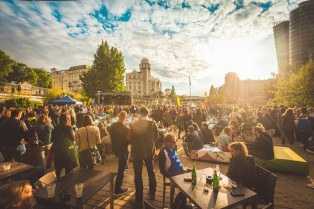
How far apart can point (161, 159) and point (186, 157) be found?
4038 millimetres

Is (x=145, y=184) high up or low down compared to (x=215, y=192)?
down

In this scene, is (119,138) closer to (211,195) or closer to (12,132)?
(211,195)

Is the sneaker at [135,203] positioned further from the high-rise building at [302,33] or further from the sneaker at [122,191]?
the high-rise building at [302,33]

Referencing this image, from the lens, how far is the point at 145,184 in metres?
5.32

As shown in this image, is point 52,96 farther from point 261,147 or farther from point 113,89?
point 261,147

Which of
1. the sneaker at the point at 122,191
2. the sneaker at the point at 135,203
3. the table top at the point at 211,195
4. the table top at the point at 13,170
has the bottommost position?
the sneaker at the point at 135,203

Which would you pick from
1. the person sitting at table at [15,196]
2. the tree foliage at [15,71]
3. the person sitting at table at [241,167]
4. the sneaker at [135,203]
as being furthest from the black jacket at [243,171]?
the tree foliage at [15,71]

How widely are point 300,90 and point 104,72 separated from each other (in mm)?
34307

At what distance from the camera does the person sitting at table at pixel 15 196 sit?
1.87 m

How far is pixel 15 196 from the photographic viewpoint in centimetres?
194

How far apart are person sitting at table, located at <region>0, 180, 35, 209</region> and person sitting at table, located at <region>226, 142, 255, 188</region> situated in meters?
3.59

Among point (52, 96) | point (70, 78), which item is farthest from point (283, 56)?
point (70, 78)

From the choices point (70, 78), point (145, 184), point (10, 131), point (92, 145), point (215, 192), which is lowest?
point (145, 184)

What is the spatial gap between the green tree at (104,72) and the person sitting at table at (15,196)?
37791mm
